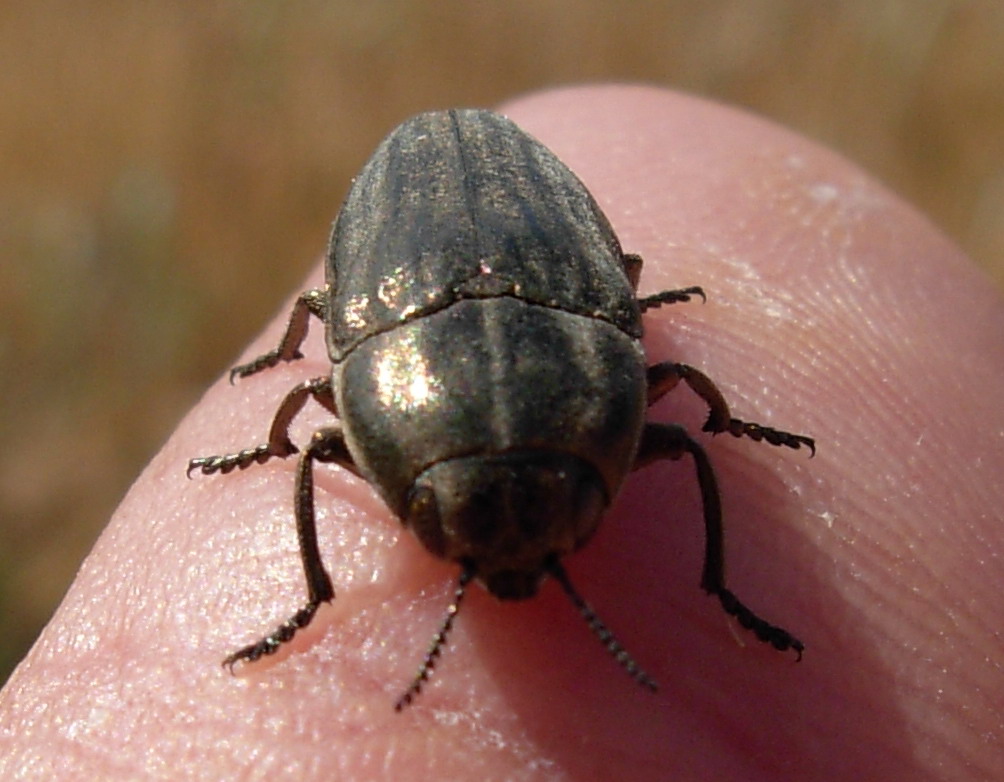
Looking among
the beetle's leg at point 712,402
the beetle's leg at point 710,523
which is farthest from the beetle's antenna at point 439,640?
the beetle's leg at point 712,402

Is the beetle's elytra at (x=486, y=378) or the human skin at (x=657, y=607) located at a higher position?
the beetle's elytra at (x=486, y=378)

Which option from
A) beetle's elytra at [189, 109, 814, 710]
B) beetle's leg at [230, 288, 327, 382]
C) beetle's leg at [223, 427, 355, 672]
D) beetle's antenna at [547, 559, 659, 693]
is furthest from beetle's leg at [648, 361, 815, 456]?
beetle's leg at [230, 288, 327, 382]

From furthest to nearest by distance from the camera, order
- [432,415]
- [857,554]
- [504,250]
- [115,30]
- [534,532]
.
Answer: [115,30], [857,554], [504,250], [432,415], [534,532]

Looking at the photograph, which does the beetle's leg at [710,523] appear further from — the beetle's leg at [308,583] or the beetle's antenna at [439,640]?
the beetle's leg at [308,583]

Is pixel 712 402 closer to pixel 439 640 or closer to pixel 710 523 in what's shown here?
pixel 710 523

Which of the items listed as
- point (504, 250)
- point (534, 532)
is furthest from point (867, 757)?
point (504, 250)

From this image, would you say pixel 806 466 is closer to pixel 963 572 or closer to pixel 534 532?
pixel 963 572
